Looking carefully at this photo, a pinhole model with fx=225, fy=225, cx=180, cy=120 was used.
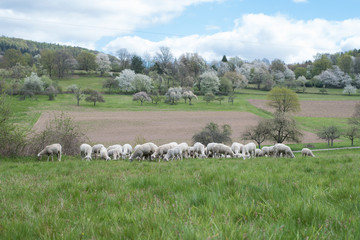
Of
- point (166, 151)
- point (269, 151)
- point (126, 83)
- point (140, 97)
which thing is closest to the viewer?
point (166, 151)

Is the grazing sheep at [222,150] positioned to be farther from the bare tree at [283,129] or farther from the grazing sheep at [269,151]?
the bare tree at [283,129]

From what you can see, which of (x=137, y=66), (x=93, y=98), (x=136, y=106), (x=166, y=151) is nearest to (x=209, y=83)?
(x=136, y=106)

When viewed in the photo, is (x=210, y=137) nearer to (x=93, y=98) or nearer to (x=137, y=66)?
(x=93, y=98)

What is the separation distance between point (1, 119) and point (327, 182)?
20.6 metres

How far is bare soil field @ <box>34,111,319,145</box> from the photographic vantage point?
44.4 m

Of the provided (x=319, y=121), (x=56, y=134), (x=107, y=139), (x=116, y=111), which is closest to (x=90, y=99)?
(x=116, y=111)

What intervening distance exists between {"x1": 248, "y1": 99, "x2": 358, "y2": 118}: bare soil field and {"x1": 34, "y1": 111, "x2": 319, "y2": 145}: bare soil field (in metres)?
20.8

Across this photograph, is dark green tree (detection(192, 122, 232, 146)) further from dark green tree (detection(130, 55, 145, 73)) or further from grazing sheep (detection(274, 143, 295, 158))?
dark green tree (detection(130, 55, 145, 73))

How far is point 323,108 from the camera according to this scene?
287 feet

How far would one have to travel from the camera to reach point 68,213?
3.08 metres

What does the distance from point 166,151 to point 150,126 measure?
38725 mm

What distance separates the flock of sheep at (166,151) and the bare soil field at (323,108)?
6288 centimetres

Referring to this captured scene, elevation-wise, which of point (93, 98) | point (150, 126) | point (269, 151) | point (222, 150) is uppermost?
point (93, 98)

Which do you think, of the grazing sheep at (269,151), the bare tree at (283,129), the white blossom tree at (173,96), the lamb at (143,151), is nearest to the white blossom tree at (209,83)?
the white blossom tree at (173,96)
